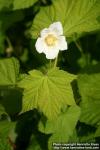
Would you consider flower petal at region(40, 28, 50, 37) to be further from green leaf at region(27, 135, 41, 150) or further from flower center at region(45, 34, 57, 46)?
green leaf at region(27, 135, 41, 150)

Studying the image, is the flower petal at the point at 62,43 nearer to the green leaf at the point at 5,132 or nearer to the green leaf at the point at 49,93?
the green leaf at the point at 49,93

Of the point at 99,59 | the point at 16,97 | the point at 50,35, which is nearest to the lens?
the point at 50,35

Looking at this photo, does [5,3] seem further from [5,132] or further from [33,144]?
[33,144]

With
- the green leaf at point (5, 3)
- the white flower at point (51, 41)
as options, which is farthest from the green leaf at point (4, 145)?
the green leaf at point (5, 3)

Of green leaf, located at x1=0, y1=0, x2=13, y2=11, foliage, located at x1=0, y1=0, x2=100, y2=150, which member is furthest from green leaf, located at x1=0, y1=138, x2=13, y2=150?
green leaf, located at x1=0, y1=0, x2=13, y2=11

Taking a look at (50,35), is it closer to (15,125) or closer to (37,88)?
(37,88)

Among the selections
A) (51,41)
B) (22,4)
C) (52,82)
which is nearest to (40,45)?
(51,41)

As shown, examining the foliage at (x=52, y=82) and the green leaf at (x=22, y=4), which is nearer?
the foliage at (x=52, y=82)

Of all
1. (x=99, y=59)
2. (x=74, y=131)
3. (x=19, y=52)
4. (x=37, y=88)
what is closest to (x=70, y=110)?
(x=74, y=131)
